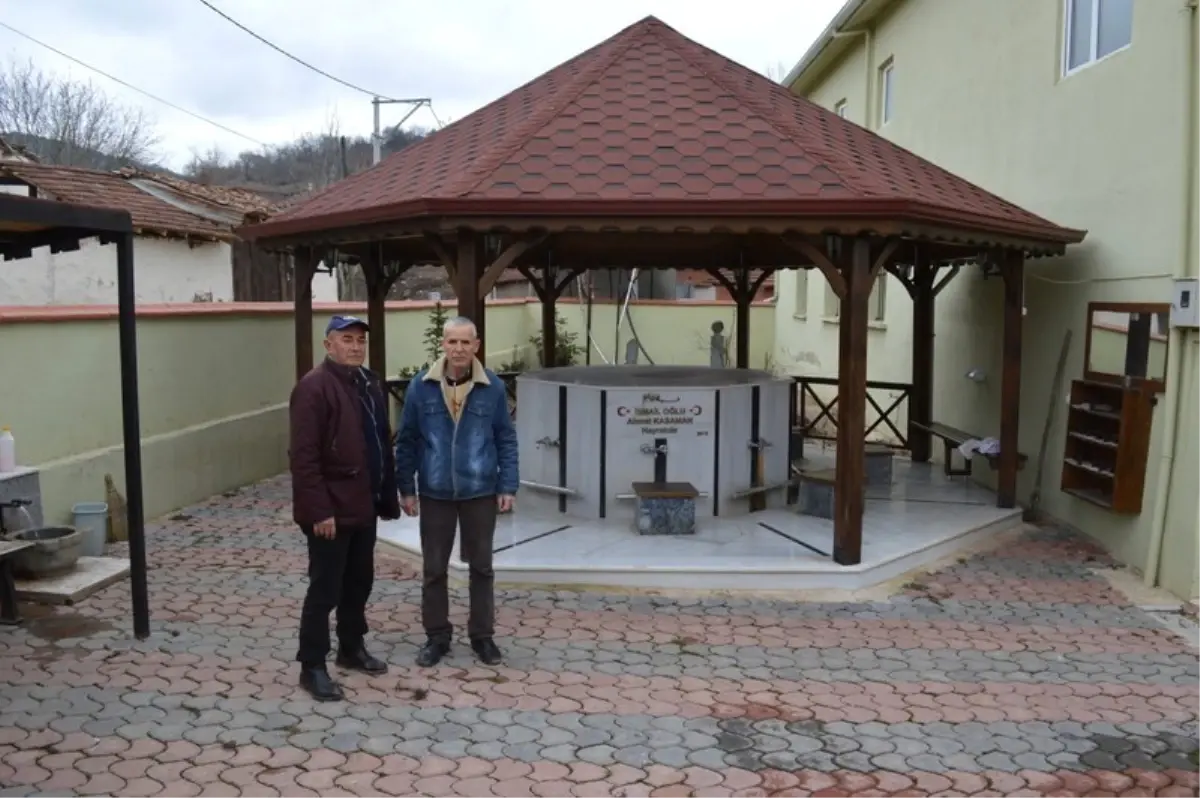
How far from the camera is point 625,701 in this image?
482 centimetres

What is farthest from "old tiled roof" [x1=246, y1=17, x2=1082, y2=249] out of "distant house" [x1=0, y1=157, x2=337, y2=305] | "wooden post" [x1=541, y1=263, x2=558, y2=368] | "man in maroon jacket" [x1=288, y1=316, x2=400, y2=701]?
"distant house" [x1=0, y1=157, x2=337, y2=305]

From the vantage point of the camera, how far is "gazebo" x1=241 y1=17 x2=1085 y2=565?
657 centimetres

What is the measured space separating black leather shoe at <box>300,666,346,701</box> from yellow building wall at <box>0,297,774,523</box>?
3681 mm

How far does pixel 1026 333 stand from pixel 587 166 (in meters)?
4.91

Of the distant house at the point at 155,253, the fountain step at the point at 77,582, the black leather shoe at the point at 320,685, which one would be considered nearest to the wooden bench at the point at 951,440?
the black leather shoe at the point at 320,685

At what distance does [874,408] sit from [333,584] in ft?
31.4

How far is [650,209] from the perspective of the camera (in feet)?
21.4

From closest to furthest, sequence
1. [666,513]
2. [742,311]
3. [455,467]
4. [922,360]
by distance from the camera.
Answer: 1. [455,467]
2. [666,513]
3. [922,360]
4. [742,311]

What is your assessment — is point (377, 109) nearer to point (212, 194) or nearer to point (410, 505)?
point (212, 194)

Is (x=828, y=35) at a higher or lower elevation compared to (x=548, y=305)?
higher

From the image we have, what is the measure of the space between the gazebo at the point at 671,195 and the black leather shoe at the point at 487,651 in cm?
239

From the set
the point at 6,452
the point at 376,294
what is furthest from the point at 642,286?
the point at 6,452

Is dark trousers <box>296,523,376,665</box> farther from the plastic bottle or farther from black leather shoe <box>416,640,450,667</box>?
the plastic bottle

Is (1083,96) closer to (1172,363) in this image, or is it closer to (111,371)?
(1172,363)
